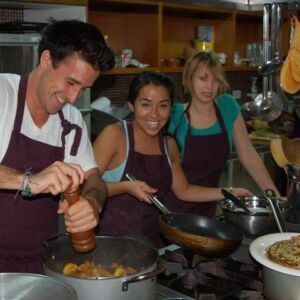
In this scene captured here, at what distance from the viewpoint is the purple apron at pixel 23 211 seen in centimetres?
146

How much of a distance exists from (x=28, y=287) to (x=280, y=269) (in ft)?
1.85

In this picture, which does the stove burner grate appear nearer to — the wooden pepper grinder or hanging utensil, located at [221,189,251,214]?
hanging utensil, located at [221,189,251,214]

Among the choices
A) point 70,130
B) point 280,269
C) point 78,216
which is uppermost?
point 70,130

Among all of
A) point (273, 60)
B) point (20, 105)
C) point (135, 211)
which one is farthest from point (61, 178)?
point (273, 60)

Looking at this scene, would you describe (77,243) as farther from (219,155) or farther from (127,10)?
(127,10)

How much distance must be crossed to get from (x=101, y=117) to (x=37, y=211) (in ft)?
4.59

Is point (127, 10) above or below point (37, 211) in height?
above

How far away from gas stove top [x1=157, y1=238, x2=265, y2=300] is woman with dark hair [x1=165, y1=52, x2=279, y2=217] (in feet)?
2.60

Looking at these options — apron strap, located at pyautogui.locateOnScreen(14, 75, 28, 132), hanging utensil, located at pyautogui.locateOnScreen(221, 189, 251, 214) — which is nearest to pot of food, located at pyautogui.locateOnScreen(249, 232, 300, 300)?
hanging utensil, located at pyautogui.locateOnScreen(221, 189, 251, 214)

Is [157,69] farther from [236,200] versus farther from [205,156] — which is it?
[236,200]

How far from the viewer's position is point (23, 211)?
58.6 inches

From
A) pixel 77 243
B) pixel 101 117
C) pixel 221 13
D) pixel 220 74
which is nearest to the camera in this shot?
pixel 77 243

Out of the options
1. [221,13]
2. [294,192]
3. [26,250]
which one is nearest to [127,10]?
A: [221,13]

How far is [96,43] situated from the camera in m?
1.39
